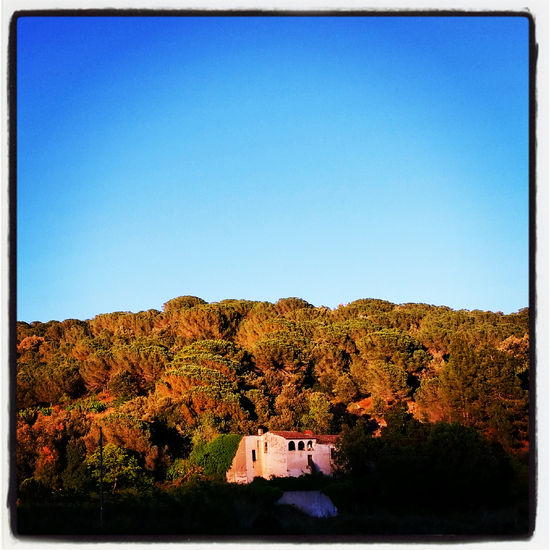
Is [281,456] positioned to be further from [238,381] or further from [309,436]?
[238,381]

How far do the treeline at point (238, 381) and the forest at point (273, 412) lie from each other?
0.15 feet

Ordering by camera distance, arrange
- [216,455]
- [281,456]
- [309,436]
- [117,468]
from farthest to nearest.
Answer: [216,455]
[309,436]
[281,456]
[117,468]

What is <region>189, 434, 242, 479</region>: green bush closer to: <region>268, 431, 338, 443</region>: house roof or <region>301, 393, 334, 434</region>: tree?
<region>268, 431, 338, 443</region>: house roof

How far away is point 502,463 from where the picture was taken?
37.1 feet

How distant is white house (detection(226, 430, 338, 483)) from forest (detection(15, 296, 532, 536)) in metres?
0.36

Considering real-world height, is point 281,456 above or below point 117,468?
above

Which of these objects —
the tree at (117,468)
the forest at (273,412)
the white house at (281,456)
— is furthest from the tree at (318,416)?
the tree at (117,468)

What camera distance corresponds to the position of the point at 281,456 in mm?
15078

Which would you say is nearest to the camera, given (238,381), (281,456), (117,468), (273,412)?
(117,468)

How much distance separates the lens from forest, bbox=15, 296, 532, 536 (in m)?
10.1

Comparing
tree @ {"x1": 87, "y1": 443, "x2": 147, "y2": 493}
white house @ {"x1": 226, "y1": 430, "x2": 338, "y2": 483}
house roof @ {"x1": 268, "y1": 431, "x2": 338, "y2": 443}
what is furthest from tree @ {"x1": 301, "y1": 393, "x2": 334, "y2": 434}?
tree @ {"x1": 87, "y1": 443, "x2": 147, "y2": 493}

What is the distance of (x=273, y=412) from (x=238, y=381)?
4.40ft

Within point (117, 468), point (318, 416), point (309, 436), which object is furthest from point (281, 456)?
point (117, 468)

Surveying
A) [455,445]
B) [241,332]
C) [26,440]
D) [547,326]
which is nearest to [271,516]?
[455,445]
